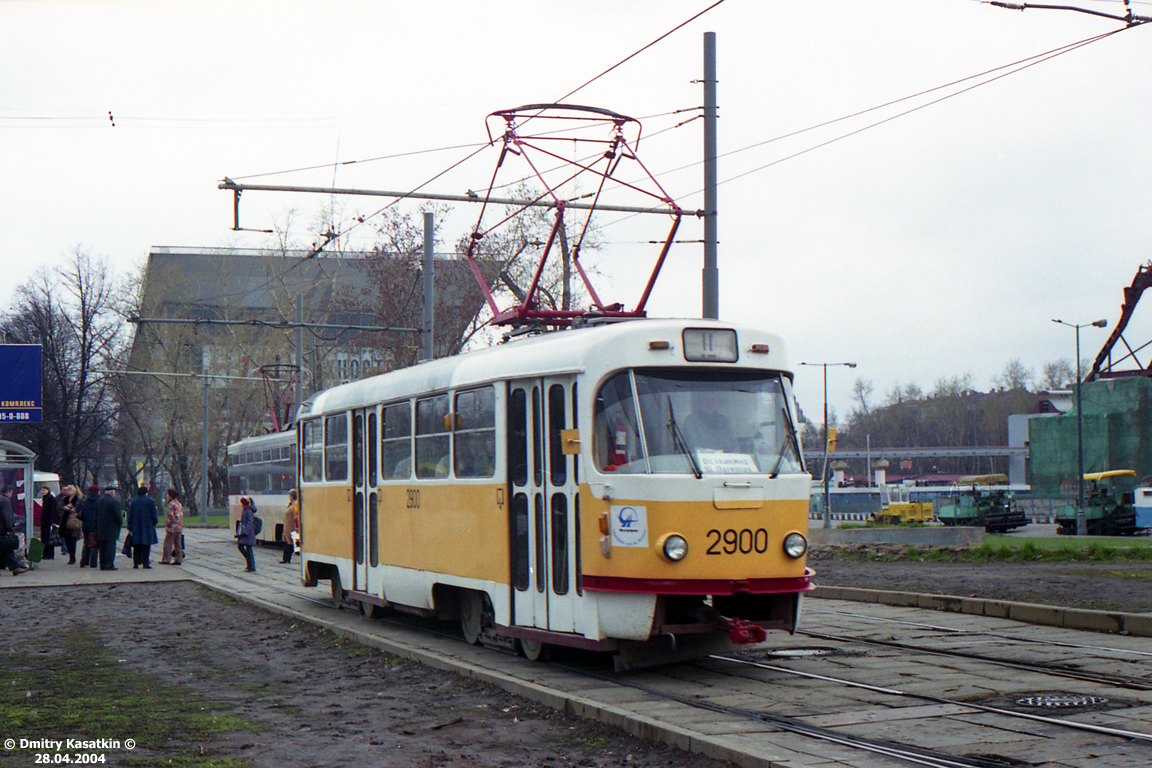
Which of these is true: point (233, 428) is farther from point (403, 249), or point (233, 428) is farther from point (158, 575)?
point (158, 575)

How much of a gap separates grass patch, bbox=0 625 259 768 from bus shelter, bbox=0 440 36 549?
1547 cm

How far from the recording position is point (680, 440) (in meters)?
10.2

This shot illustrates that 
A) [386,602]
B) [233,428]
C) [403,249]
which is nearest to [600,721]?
[386,602]

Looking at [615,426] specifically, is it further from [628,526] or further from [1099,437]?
[1099,437]

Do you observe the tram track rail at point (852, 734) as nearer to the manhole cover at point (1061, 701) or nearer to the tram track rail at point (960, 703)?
the tram track rail at point (960, 703)

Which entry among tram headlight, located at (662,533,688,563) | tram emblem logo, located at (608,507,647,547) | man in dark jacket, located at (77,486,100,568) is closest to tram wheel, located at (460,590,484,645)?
tram emblem logo, located at (608,507,647,547)

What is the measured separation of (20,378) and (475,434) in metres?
24.6

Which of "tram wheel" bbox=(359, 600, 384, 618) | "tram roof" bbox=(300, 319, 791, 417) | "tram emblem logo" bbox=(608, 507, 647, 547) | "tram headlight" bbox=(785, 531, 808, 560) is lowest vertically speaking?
"tram wheel" bbox=(359, 600, 384, 618)

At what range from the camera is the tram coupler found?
9.89 metres

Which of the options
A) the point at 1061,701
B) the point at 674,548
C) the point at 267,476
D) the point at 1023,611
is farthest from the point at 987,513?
the point at 1061,701

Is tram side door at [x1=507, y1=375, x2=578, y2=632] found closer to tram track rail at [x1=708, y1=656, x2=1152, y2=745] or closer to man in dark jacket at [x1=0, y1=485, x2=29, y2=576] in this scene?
tram track rail at [x1=708, y1=656, x2=1152, y2=745]

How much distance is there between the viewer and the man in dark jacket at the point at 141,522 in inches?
1022

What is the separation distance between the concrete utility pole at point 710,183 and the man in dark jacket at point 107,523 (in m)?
14.7

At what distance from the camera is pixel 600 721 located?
845 centimetres
